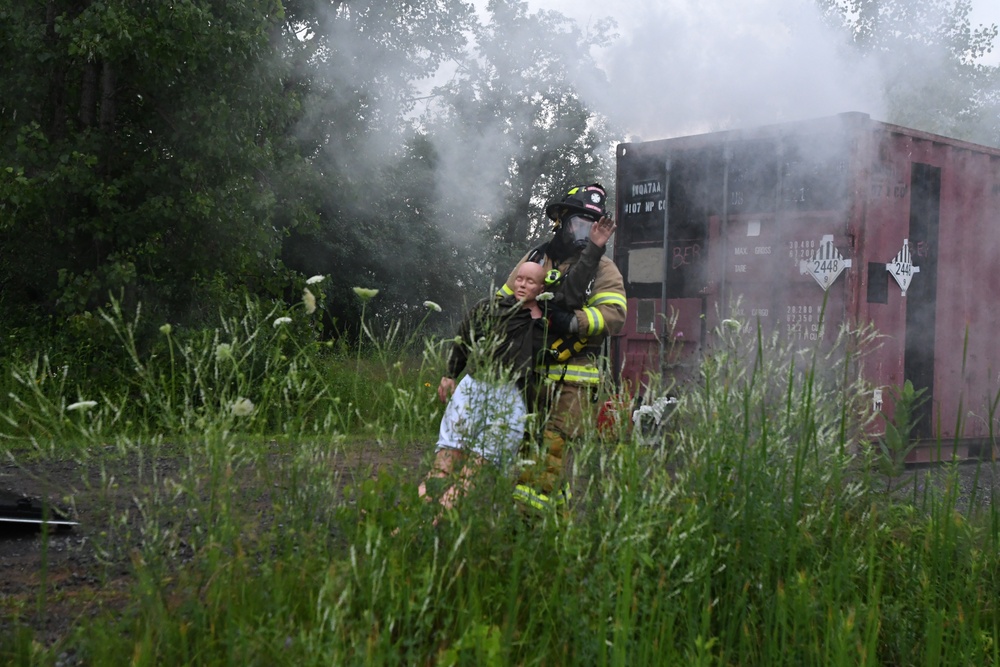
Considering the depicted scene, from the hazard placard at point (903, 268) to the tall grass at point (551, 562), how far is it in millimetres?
4933

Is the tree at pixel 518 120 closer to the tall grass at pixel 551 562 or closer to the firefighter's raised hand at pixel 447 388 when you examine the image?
the firefighter's raised hand at pixel 447 388

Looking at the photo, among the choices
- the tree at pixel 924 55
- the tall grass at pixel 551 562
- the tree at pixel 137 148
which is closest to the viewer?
the tall grass at pixel 551 562

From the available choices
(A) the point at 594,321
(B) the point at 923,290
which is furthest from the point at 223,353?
(B) the point at 923,290

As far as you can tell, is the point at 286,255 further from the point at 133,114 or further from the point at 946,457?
the point at 946,457

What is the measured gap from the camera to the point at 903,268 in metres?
8.53

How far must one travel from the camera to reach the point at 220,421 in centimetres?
290

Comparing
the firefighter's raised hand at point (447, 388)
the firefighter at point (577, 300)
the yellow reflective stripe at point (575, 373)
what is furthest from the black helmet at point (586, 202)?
the firefighter's raised hand at point (447, 388)

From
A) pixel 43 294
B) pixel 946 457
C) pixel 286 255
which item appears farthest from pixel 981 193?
pixel 286 255

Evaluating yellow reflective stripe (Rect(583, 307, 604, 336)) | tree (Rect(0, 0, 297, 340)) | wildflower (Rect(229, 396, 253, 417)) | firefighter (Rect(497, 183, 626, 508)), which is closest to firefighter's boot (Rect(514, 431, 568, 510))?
firefighter (Rect(497, 183, 626, 508))

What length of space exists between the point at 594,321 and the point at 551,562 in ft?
5.33

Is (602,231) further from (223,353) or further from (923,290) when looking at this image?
(923,290)

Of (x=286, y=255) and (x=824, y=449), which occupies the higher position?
(x=286, y=255)

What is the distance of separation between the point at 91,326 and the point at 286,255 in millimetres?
9739

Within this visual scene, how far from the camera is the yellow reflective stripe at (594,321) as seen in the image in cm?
466
